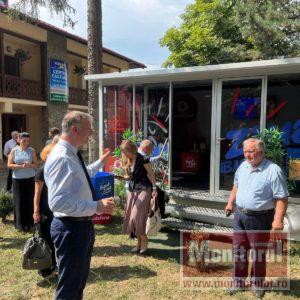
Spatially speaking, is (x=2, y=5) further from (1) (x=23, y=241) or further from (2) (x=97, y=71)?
(1) (x=23, y=241)

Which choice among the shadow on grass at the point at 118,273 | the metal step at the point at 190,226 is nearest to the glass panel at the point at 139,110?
the metal step at the point at 190,226

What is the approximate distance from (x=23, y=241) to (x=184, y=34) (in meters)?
18.0

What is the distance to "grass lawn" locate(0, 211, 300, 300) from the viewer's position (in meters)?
4.02

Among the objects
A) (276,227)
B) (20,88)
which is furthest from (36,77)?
(276,227)

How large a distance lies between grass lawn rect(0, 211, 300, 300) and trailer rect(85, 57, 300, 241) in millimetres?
924

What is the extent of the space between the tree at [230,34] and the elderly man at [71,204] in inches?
363

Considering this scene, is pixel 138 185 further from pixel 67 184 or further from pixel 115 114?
pixel 115 114

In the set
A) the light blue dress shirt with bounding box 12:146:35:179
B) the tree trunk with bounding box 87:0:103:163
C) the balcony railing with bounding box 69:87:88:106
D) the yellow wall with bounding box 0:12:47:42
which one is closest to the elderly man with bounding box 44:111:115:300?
the light blue dress shirt with bounding box 12:146:35:179

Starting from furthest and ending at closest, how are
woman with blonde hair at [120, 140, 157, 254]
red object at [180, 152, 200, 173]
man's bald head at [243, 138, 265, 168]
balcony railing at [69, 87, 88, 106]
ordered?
balcony railing at [69, 87, 88, 106] → red object at [180, 152, 200, 173] → woman with blonde hair at [120, 140, 157, 254] → man's bald head at [243, 138, 265, 168]

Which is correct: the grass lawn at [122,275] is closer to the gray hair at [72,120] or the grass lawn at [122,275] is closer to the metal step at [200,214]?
the metal step at [200,214]

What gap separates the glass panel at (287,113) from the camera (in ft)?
20.1

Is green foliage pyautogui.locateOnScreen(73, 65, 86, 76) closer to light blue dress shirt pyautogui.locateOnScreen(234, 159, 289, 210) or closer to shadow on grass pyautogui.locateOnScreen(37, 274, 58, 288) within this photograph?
shadow on grass pyautogui.locateOnScreen(37, 274, 58, 288)

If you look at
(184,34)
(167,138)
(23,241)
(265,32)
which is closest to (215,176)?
(167,138)

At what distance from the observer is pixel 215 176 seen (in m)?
6.71
